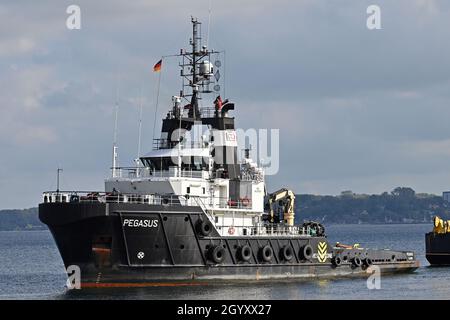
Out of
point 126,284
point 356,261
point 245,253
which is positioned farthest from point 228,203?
point 356,261

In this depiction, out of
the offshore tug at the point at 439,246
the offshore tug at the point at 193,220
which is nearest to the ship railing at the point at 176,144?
the offshore tug at the point at 193,220

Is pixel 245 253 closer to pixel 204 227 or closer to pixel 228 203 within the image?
pixel 228 203

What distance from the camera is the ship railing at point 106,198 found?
42612mm

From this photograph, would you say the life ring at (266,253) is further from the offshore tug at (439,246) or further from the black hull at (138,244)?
the offshore tug at (439,246)

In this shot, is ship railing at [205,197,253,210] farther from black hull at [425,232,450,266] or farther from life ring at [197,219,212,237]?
black hull at [425,232,450,266]

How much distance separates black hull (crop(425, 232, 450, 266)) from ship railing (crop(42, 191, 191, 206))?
27168 mm

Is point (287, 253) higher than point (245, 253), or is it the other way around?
point (245, 253)

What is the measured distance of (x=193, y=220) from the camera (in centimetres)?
4406

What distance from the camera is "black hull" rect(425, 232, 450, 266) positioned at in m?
65.4

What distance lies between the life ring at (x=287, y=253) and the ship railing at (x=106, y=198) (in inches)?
270

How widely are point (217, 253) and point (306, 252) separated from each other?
642 cm

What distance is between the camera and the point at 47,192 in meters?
43.2
